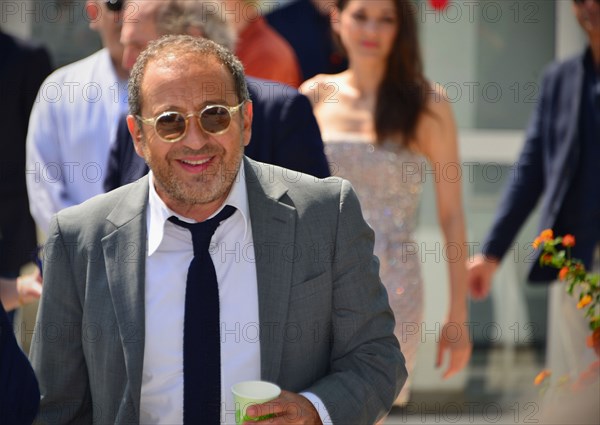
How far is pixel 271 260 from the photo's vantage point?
2.68 metres

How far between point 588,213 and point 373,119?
1.02 meters

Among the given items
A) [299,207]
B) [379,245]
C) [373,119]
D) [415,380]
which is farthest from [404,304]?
[415,380]

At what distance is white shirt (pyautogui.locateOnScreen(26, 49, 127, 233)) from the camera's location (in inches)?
156

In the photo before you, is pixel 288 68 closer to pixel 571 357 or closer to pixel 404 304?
pixel 404 304

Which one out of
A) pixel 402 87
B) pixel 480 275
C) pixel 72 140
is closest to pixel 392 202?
pixel 402 87

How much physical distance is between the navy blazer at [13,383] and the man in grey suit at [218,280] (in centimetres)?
25

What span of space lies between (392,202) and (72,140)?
1.27m

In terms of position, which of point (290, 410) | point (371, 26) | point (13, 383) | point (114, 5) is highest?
point (114, 5)

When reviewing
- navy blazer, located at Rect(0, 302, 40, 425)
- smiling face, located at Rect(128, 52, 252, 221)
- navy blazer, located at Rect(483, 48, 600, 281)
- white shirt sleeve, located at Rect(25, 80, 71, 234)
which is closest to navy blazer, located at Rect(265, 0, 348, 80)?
navy blazer, located at Rect(483, 48, 600, 281)

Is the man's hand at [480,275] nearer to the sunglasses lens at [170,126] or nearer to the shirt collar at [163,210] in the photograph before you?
the shirt collar at [163,210]

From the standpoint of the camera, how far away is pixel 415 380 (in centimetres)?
687

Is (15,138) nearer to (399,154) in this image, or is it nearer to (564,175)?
(399,154)

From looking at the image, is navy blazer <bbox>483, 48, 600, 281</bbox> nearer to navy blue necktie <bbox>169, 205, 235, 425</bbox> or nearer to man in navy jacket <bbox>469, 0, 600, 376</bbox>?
man in navy jacket <bbox>469, 0, 600, 376</bbox>

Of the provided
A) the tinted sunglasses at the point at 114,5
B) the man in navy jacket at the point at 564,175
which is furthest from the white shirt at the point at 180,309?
the man in navy jacket at the point at 564,175
